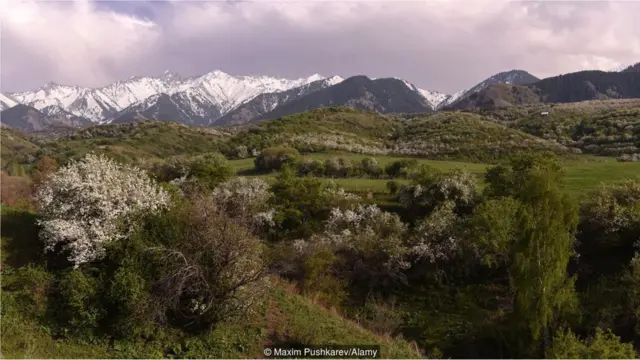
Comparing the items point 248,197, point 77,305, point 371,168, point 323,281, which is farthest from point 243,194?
point 77,305

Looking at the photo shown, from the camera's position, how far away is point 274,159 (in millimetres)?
73875

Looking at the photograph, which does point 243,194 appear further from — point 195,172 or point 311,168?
point 311,168

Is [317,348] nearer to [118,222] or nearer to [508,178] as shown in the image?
[118,222]

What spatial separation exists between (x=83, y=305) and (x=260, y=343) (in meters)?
7.11

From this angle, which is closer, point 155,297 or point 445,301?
point 155,297

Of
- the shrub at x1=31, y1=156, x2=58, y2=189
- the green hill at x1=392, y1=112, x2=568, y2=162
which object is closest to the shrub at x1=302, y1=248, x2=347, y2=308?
the shrub at x1=31, y1=156, x2=58, y2=189

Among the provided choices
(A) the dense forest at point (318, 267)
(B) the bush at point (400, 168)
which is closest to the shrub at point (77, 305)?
(A) the dense forest at point (318, 267)

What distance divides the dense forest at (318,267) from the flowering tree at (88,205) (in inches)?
2.9

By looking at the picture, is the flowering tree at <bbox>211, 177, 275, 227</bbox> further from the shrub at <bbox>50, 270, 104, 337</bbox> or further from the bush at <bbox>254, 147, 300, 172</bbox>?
the bush at <bbox>254, 147, 300, 172</bbox>

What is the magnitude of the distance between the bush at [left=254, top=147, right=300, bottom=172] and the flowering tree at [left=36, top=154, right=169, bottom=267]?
4936 centimetres

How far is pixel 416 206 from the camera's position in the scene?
41250 mm

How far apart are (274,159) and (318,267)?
148ft

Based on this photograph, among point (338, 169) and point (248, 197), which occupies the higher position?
point (338, 169)

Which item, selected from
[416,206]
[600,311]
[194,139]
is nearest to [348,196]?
[416,206]
